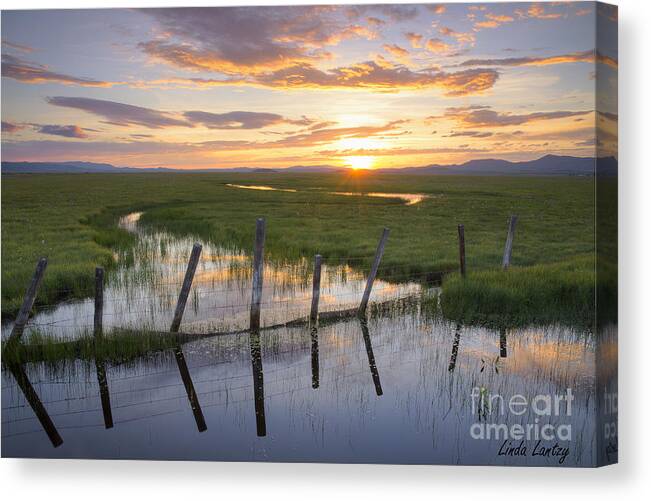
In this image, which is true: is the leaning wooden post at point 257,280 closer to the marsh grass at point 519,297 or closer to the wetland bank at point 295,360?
the wetland bank at point 295,360

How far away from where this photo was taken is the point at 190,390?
9328 millimetres

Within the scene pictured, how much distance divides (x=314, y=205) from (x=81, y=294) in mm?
18897

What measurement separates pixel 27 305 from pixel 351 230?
14.4 metres

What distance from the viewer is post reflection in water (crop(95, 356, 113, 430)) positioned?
28.9ft

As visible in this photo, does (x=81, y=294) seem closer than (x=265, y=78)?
No

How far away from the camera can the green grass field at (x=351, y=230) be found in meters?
10.6

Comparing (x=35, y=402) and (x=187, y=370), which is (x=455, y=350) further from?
(x=35, y=402)

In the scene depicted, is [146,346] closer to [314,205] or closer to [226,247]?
[226,247]

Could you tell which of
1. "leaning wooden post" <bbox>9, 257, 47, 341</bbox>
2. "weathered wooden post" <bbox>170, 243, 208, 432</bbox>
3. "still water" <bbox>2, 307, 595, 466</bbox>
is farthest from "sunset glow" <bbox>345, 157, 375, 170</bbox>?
"leaning wooden post" <bbox>9, 257, 47, 341</bbox>

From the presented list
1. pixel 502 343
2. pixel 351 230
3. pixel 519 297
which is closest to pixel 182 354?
pixel 502 343

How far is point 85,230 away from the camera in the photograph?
20.7 m

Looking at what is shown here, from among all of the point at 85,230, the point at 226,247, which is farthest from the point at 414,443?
the point at 85,230

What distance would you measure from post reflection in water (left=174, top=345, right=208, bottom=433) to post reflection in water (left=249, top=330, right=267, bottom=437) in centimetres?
73

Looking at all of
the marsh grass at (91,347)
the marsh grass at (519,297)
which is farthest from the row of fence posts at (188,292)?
the marsh grass at (519,297)
